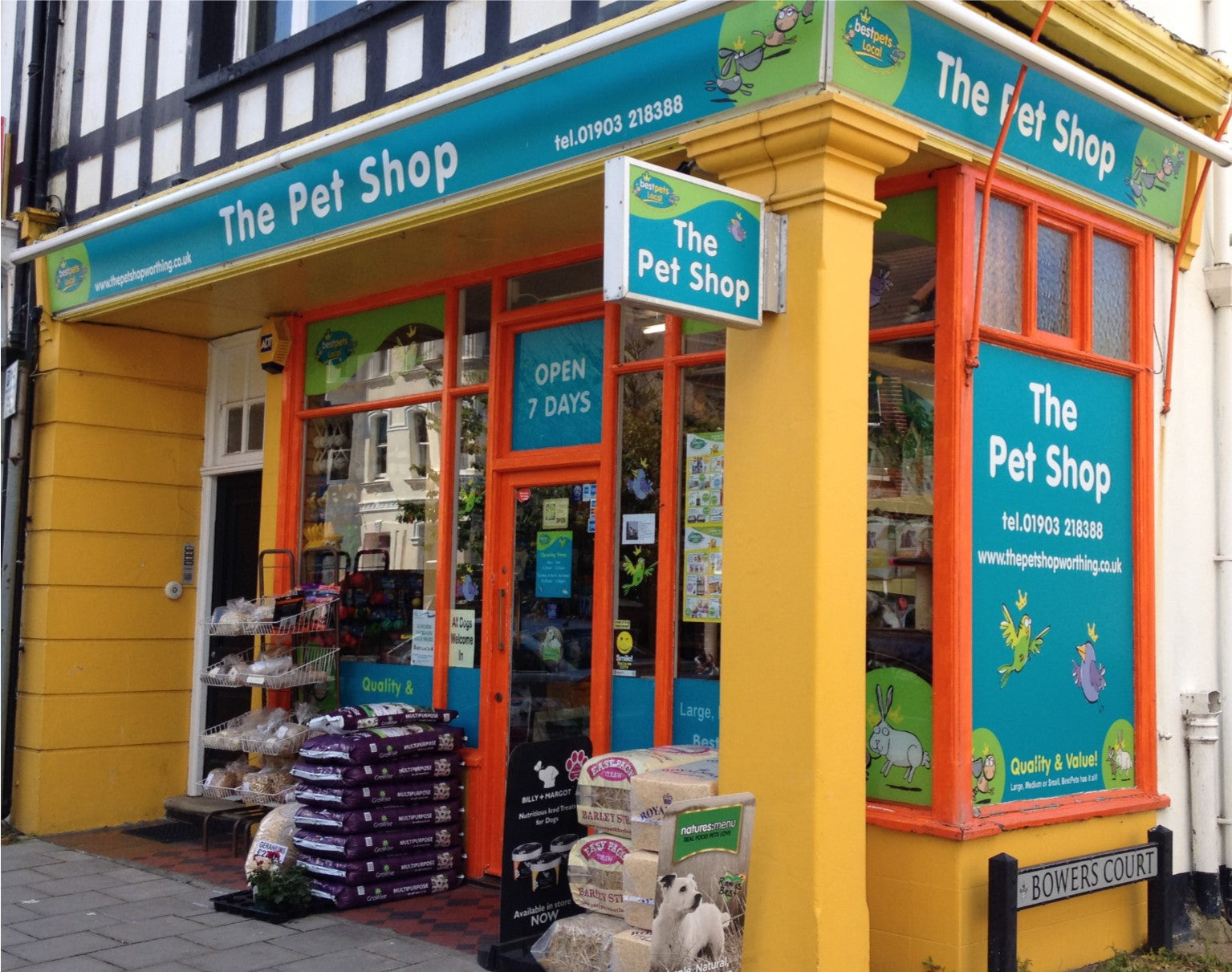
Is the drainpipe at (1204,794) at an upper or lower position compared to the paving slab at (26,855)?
upper

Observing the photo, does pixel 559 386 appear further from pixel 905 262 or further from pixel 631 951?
pixel 631 951

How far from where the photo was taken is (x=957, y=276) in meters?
5.50

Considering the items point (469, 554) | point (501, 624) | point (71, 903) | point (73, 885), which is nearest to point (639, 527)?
point (501, 624)

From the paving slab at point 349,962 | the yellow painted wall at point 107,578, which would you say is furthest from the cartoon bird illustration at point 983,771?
the yellow painted wall at point 107,578

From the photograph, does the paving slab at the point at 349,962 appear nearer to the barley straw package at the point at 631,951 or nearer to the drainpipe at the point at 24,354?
the barley straw package at the point at 631,951

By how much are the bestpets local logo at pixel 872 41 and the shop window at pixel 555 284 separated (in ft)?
7.36

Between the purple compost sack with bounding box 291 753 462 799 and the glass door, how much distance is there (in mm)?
412

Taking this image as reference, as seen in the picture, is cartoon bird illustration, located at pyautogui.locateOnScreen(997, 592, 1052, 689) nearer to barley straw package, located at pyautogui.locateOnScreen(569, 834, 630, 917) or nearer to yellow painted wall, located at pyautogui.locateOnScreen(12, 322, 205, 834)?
barley straw package, located at pyautogui.locateOnScreen(569, 834, 630, 917)

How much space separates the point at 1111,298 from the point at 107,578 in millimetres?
6809

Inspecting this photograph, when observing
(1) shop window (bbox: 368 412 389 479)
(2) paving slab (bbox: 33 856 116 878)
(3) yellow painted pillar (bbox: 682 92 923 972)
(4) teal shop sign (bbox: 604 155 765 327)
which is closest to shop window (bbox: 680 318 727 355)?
(3) yellow painted pillar (bbox: 682 92 923 972)

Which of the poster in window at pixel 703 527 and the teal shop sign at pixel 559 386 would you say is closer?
the poster in window at pixel 703 527

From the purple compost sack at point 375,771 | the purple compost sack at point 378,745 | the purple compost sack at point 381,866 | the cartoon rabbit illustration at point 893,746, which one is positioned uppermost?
the cartoon rabbit illustration at point 893,746

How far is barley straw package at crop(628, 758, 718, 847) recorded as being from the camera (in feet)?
16.7

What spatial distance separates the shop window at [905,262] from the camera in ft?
18.6
